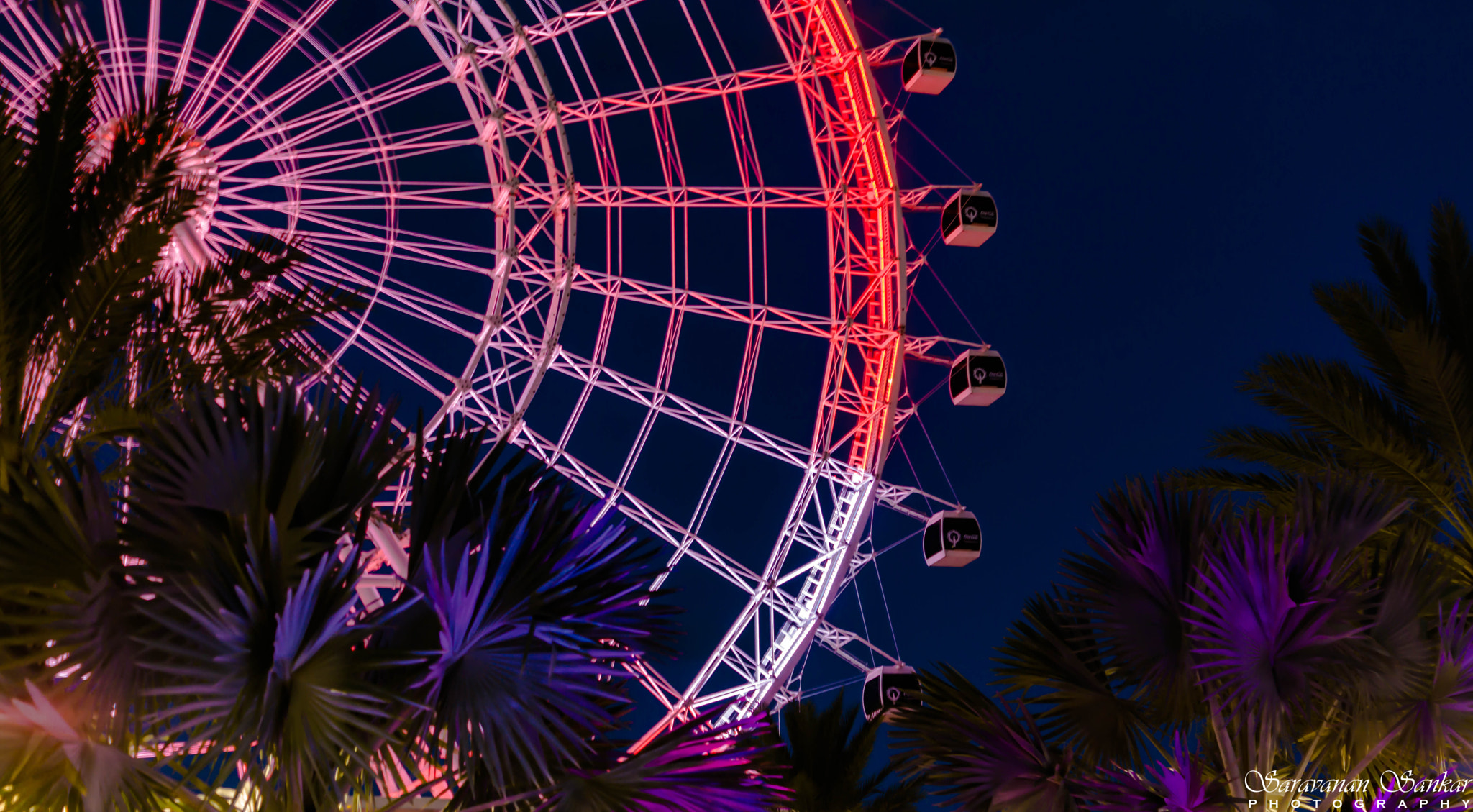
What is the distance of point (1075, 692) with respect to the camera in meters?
9.92

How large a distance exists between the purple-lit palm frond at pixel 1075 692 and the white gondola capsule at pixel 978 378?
12252 millimetres

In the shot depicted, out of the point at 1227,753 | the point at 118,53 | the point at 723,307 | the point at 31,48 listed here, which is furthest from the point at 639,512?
the point at 1227,753

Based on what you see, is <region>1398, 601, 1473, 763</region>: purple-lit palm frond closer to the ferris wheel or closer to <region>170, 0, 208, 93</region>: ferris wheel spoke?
the ferris wheel

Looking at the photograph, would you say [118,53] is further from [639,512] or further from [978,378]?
[978,378]

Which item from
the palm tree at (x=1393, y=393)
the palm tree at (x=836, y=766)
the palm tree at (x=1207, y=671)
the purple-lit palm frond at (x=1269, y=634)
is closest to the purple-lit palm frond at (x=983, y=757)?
the palm tree at (x=1207, y=671)

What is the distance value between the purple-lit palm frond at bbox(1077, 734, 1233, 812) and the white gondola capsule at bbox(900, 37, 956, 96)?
14818 millimetres

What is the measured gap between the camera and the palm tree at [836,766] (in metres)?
17.5

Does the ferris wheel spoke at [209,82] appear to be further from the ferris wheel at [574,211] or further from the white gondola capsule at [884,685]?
the white gondola capsule at [884,685]

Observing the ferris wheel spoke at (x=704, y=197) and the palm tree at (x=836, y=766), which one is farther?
the ferris wheel spoke at (x=704, y=197)

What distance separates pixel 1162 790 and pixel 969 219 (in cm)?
1464

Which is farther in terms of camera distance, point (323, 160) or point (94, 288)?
point (323, 160)

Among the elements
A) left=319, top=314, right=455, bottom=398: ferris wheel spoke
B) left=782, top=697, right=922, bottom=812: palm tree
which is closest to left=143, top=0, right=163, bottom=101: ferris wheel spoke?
left=319, top=314, right=455, bottom=398: ferris wheel spoke

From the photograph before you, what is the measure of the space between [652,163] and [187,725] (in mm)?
45903

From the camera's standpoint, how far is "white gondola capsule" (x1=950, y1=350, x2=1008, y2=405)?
881 inches
